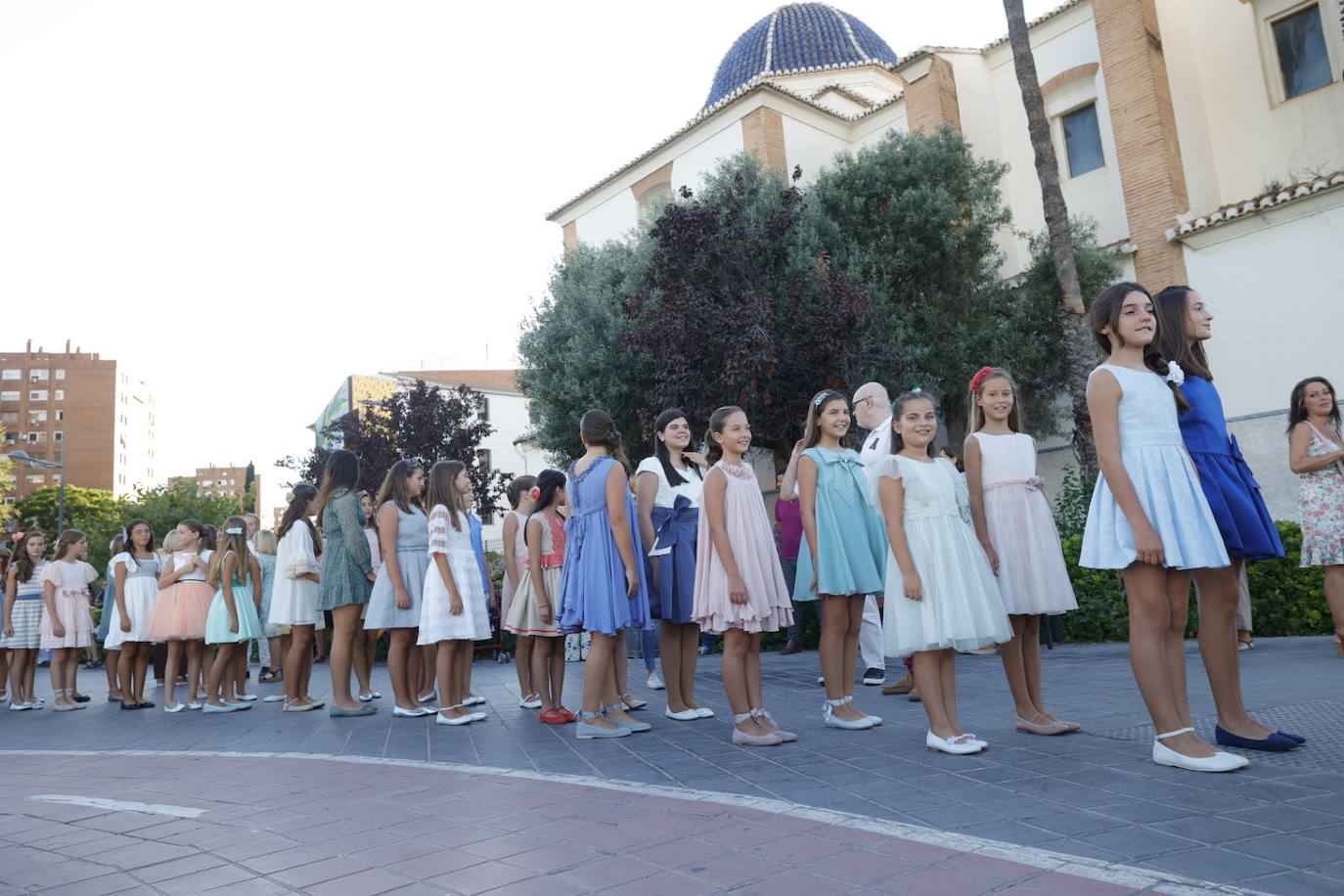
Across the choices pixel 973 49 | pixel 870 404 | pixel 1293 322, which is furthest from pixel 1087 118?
pixel 870 404

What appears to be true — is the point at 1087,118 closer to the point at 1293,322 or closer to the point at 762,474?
the point at 1293,322

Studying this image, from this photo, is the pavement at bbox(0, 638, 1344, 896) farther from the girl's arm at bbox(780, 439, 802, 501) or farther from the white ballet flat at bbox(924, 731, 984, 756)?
the girl's arm at bbox(780, 439, 802, 501)

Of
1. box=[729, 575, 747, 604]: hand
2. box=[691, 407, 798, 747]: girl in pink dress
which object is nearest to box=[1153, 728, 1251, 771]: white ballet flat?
box=[691, 407, 798, 747]: girl in pink dress

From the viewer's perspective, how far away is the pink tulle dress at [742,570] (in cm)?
561

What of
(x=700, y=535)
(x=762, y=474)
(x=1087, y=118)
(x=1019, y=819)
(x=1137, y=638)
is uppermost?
(x=1087, y=118)

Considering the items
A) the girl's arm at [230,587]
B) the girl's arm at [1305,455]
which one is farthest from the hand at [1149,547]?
the girl's arm at [230,587]

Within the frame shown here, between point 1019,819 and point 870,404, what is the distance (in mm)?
3653

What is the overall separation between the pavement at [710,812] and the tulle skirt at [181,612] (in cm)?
282

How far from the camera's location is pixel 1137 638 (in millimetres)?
4230

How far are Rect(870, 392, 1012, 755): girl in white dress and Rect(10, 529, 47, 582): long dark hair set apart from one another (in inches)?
397

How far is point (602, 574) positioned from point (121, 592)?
6651 mm

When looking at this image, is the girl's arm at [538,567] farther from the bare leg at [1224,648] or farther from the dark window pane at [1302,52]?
the dark window pane at [1302,52]

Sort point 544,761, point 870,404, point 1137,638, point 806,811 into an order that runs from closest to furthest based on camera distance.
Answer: point 806,811
point 1137,638
point 544,761
point 870,404

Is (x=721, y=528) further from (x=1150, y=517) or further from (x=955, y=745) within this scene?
(x=1150, y=517)
